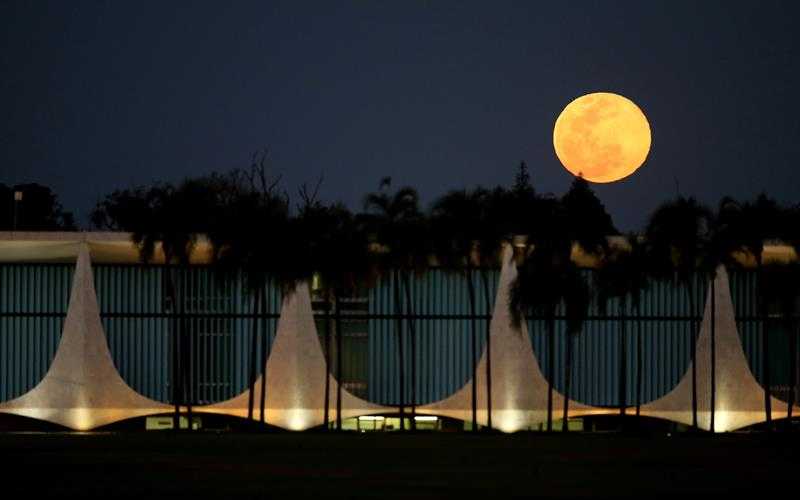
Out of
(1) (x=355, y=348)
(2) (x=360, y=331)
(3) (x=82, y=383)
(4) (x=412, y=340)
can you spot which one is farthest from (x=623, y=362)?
(3) (x=82, y=383)

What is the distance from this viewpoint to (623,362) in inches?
2186

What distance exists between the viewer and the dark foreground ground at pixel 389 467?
2738 cm

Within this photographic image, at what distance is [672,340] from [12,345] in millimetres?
25592

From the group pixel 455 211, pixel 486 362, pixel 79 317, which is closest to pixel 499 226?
pixel 455 211

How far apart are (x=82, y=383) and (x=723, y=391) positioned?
76.5 feet

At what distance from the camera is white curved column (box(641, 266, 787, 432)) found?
5684 centimetres

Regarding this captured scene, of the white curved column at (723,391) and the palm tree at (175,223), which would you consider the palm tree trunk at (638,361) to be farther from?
the palm tree at (175,223)

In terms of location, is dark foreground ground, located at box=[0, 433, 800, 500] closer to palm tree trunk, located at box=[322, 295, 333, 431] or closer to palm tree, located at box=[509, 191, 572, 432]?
palm tree trunk, located at box=[322, 295, 333, 431]

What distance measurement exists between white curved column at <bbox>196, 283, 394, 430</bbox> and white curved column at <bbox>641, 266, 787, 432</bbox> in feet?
35.3

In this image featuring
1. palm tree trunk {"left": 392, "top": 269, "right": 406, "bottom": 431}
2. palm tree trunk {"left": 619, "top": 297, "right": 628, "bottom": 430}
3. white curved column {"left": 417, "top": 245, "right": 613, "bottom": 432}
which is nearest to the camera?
palm tree trunk {"left": 392, "top": 269, "right": 406, "bottom": 431}

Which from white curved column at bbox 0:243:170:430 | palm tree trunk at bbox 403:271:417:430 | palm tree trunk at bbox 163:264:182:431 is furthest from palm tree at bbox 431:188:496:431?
white curved column at bbox 0:243:170:430

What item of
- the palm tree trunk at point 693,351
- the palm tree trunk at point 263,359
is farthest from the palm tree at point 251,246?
the palm tree trunk at point 693,351

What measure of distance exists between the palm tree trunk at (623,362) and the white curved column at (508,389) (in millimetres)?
1179

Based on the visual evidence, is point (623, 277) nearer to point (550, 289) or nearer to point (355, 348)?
point (550, 289)
